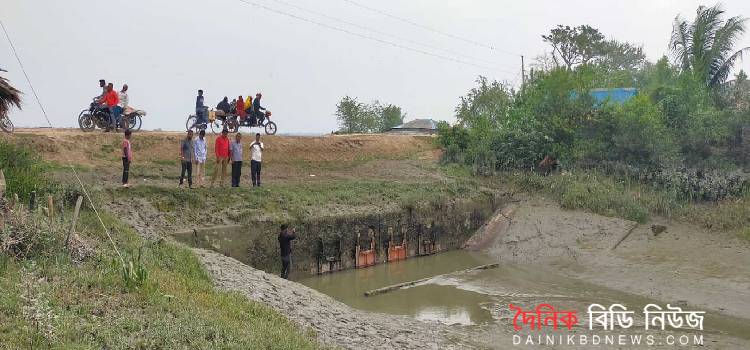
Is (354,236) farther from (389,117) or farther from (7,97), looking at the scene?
(389,117)

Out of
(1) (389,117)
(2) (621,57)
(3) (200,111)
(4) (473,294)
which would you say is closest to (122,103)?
(3) (200,111)

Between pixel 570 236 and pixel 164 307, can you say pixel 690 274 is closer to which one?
pixel 570 236

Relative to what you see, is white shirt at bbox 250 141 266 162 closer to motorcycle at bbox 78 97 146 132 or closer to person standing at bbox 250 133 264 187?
person standing at bbox 250 133 264 187

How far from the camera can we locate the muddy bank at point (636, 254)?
1530 centimetres

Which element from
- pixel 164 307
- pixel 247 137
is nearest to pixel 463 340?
pixel 164 307

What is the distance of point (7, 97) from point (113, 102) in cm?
994

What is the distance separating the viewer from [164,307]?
8.10 metres

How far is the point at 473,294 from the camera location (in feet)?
50.3

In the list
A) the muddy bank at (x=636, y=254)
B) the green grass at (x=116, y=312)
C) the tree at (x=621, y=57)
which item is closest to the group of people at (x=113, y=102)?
the green grass at (x=116, y=312)

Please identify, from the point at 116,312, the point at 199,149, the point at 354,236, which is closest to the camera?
the point at 116,312

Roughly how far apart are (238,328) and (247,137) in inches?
706

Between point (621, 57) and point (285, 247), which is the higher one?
point (621, 57)

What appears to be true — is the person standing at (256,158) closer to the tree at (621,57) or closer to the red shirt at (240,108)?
the red shirt at (240,108)

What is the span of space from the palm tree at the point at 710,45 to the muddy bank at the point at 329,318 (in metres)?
19.5
